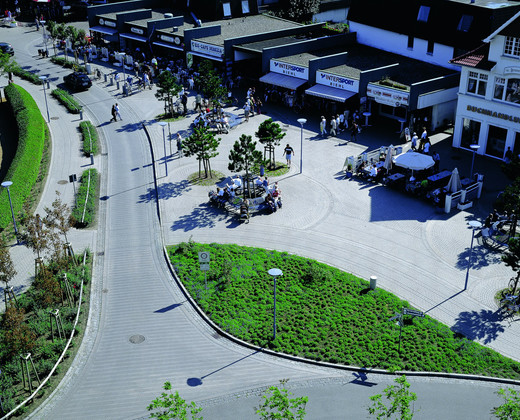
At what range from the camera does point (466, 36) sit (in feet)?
165

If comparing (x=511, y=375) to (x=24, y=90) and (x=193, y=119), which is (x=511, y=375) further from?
(x=24, y=90)

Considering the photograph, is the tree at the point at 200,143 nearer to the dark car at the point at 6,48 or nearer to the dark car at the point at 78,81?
the dark car at the point at 78,81

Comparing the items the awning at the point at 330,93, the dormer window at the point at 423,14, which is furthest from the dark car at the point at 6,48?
the dormer window at the point at 423,14

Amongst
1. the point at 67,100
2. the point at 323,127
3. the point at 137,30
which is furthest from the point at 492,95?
the point at 137,30

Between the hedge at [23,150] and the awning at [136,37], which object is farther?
the awning at [136,37]

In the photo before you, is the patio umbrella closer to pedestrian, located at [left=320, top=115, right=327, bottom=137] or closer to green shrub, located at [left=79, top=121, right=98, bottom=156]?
pedestrian, located at [left=320, top=115, right=327, bottom=137]

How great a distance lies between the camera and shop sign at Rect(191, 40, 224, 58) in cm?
6044

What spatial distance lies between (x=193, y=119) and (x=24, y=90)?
1777cm

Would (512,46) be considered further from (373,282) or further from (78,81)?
(78,81)

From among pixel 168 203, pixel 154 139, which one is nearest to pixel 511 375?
pixel 168 203

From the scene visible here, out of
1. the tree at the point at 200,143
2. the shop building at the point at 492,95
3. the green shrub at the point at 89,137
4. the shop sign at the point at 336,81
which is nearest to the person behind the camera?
the tree at the point at 200,143

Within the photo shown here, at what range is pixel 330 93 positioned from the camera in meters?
51.5

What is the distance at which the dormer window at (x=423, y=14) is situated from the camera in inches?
2083

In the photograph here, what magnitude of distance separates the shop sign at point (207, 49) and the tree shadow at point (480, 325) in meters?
38.1
